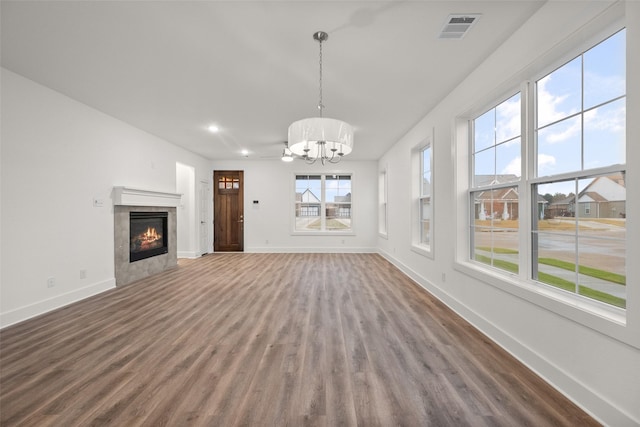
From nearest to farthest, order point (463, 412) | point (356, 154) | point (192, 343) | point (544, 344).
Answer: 1. point (463, 412)
2. point (544, 344)
3. point (192, 343)
4. point (356, 154)

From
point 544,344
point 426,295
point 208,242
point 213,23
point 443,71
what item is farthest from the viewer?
point 208,242

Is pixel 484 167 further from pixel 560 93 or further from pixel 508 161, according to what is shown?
pixel 560 93

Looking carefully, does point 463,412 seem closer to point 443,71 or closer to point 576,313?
point 576,313

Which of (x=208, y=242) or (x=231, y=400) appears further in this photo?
(x=208, y=242)

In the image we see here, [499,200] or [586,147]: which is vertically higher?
[586,147]

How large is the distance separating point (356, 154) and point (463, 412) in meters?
5.86

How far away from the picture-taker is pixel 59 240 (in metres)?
3.25

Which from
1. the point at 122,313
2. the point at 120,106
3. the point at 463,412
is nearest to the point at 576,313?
the point at 463,412

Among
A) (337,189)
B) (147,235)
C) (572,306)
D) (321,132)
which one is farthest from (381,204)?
(572,306)

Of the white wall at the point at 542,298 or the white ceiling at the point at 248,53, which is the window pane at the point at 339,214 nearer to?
the white ceiling at the point at 248,53

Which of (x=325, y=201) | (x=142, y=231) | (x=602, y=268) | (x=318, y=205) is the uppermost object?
(x=325, y=201)

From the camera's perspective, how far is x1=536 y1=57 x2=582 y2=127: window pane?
5.76 ft

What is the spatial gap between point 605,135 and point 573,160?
0.21 metres

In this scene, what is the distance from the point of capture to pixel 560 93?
6.31 feet
